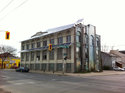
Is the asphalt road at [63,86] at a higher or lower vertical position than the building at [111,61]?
lower

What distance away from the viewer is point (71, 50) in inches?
1372

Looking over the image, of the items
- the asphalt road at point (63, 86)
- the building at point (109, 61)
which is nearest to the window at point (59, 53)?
the asphalt road at point (63, 86)

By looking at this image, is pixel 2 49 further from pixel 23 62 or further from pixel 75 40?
pixel 75 40

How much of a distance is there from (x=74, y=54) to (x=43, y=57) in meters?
13.0

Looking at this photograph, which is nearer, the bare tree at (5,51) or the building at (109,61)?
the building at (109,61)

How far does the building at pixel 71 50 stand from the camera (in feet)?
114

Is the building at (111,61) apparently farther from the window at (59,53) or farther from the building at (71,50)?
the window at (59,53)

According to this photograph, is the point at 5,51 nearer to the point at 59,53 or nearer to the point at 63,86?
the point at 59,53

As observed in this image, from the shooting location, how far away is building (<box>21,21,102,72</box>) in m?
34.7

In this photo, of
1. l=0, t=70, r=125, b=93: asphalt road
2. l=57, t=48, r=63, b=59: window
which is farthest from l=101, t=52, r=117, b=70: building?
l=0, t=70, r=125, b=93: asphalt road

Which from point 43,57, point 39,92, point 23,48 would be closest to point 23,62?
point 23,48

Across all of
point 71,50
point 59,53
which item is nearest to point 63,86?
point 71,50

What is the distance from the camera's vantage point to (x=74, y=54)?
1340 inches

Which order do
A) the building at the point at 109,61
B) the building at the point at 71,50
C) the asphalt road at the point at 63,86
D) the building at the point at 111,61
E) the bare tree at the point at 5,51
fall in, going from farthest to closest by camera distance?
the bare tree at the point at 5,51 → the building at the point at 111,61 → the building at the point at 109,61 → the building at the point at 71,50 → the asphalt road at the point at 63,86
